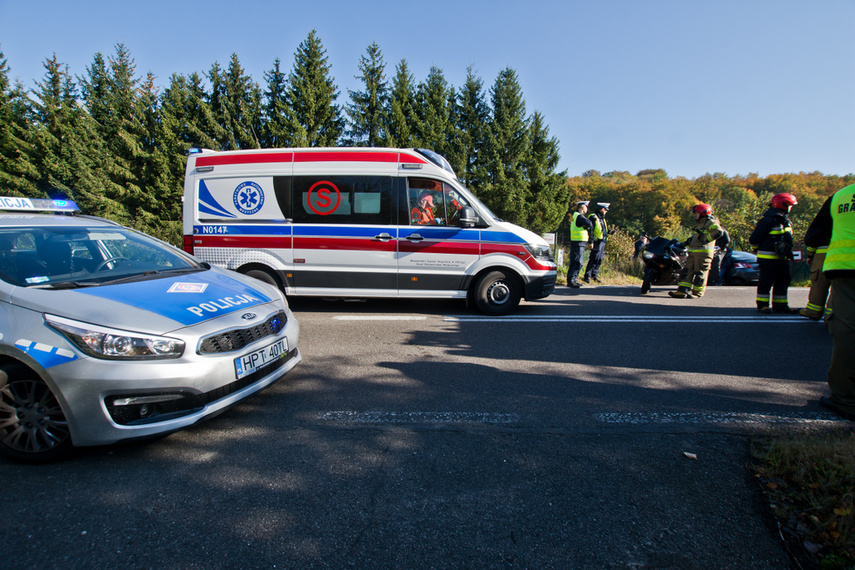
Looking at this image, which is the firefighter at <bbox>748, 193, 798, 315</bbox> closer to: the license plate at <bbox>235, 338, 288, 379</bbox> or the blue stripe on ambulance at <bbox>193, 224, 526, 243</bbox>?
the blue stripe on ambulance at <bbox>193, 224, 526, 243</bbox>

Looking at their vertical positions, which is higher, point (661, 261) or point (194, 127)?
point (194, 127)

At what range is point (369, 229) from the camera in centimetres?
666

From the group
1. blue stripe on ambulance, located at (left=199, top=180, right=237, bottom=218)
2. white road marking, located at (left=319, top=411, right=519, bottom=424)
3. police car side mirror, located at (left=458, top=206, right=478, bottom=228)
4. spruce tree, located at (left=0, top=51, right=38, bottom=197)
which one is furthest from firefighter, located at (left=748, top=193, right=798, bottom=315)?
spruce tree, located at (left=0, top=51, right=38, bottom=197)

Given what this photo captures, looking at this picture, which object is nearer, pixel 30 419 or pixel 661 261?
pixel 30 419

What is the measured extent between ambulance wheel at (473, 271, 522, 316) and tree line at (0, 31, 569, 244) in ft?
116

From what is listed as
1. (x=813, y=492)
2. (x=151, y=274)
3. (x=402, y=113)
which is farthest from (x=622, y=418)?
(x=402, y=113)

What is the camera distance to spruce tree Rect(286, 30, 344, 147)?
4088 centimetres

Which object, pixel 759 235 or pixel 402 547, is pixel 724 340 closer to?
pixel 759 235

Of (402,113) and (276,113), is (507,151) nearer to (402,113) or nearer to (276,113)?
(402,113)

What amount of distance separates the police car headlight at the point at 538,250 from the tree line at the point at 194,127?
116 feet

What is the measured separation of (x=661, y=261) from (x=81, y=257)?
9703 mm

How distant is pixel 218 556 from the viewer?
1.92 m

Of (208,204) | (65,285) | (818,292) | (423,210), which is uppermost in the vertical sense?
(208,204)

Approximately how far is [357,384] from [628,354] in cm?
287
